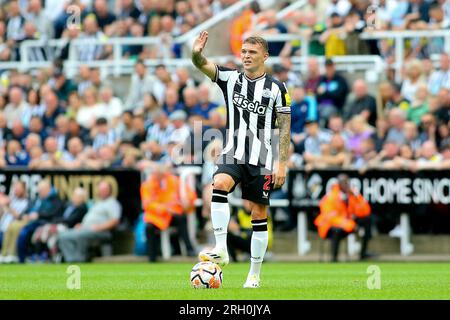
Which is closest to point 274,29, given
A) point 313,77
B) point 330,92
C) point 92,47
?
point 313,77

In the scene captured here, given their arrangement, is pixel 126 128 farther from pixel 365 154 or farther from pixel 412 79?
pixel 412 79

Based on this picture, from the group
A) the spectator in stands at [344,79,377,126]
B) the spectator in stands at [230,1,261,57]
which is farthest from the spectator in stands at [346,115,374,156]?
the spectator in stands at [230,1,261,57]

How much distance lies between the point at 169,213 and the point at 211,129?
1726mm

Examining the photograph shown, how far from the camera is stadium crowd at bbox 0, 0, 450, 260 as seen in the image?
20.9 m

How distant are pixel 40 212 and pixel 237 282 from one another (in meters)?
8.66

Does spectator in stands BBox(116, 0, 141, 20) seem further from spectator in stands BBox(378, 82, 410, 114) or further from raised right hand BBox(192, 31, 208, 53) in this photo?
raised right hand BBox(192, 31, 208, 53)

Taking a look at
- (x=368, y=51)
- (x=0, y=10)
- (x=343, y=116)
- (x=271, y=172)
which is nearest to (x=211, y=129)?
(x=343, y=116)

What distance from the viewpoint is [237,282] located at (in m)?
13.6

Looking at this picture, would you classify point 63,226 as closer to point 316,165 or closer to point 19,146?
point 19,146

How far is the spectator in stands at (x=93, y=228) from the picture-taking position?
2075cm

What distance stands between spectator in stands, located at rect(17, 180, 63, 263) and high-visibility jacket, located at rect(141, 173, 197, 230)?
5.94 feet

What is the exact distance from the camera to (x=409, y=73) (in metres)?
22.1

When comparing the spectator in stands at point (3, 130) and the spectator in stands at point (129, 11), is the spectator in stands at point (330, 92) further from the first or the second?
the spectator in stands at point (3, 130)

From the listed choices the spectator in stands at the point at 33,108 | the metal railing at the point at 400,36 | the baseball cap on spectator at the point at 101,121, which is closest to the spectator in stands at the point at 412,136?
the metal railing at the point at 400,36
